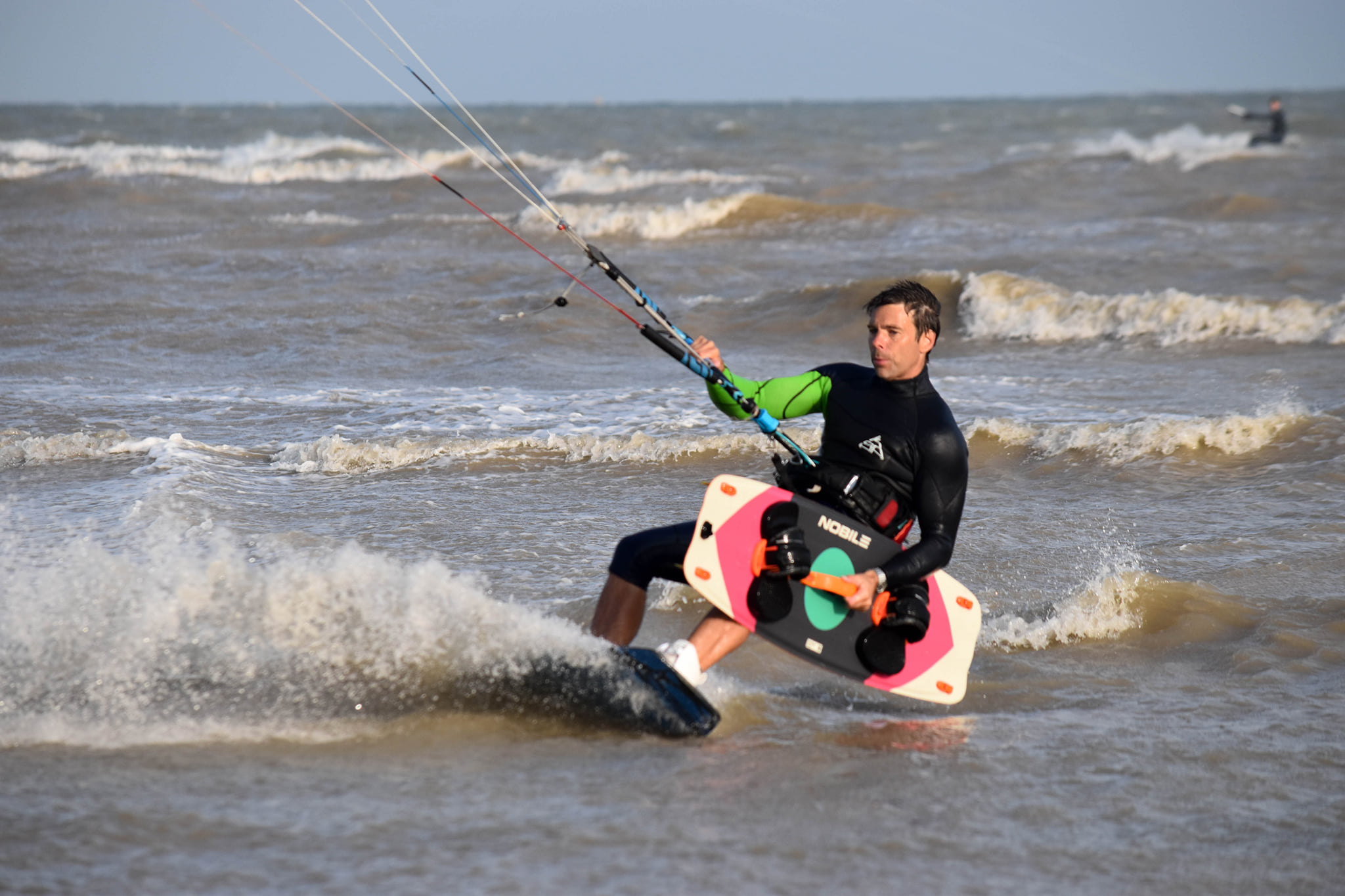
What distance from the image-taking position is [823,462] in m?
4.10

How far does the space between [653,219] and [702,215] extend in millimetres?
887

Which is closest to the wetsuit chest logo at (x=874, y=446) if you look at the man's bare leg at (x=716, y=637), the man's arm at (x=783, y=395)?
the man's arm at (x=783, y=395)

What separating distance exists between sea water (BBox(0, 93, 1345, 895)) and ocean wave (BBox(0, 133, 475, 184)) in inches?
503

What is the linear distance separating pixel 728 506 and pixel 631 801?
1111mm

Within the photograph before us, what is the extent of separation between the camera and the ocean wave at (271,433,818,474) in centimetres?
709

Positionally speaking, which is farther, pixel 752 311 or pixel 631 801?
pixel 752 311

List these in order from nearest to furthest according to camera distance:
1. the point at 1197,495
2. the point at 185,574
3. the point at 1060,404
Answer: the point at 185,574
the point at 1197,495
the point at 1060,404

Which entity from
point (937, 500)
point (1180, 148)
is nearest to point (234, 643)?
point (937, 500)

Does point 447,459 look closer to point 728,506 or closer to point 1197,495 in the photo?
point 728,506

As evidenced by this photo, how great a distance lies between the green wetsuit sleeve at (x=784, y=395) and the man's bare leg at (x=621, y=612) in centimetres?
71

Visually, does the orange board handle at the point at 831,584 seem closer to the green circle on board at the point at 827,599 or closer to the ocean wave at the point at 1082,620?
the green circle on board at the point at 827,599

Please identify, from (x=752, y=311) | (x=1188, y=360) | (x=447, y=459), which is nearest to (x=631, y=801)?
(x=447, y=459)

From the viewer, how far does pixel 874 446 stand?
13.0ft

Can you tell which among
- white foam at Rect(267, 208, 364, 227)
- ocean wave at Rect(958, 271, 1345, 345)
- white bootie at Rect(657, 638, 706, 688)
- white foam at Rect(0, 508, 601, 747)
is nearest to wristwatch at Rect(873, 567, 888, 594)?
white bootie at Rect(657, 638, 706, 688)
